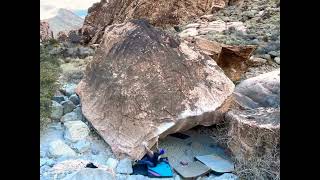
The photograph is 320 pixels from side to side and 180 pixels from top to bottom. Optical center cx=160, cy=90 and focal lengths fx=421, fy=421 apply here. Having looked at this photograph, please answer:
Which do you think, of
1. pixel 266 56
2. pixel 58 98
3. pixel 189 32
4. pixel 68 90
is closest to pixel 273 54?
pixel 266 56

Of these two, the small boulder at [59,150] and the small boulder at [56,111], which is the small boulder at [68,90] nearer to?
the small boulder at [56,111]

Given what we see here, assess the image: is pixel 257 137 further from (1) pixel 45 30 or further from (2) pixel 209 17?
(1) pixel 45 30

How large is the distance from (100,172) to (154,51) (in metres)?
1.45

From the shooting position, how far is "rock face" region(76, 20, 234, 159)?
3.70 metres

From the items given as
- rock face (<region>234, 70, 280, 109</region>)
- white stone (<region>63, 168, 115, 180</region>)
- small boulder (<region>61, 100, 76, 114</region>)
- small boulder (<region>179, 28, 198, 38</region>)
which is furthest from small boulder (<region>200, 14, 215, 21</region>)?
white stone (<region>63, 168, 115, 180</region>)

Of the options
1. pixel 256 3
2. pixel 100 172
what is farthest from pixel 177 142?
pixel 256 3

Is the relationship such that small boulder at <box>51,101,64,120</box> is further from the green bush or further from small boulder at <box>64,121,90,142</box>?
small boulder at <box>64,121,90,142</box>

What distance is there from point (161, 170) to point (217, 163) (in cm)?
52

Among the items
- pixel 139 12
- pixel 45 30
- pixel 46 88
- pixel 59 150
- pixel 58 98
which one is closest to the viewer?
pixel 59 150

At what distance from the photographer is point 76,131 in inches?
158

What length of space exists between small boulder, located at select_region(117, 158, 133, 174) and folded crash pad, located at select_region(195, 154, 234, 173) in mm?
628

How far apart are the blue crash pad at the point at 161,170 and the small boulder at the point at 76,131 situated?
2.75 ft

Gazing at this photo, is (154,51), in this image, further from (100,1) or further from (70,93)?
(100,1)
